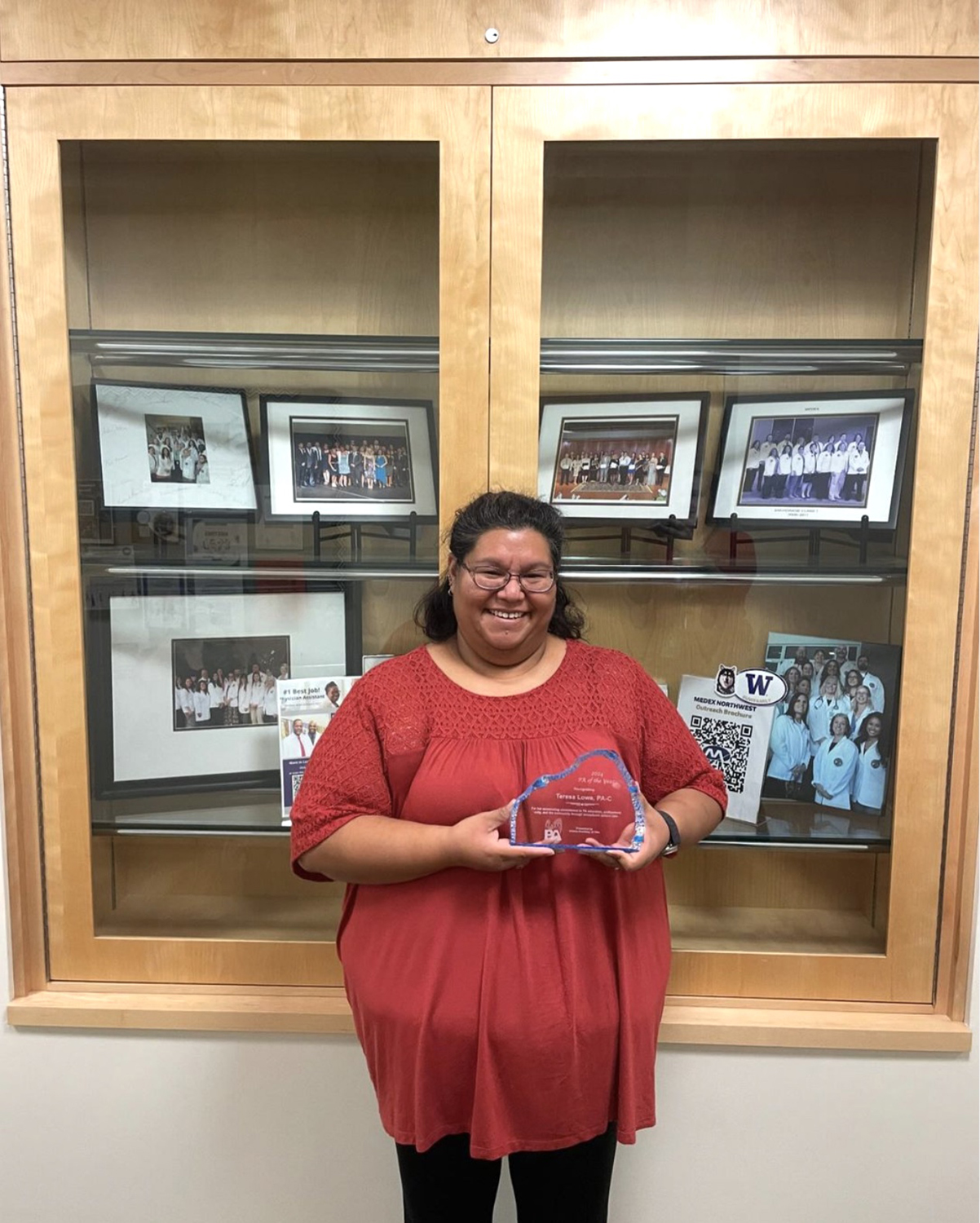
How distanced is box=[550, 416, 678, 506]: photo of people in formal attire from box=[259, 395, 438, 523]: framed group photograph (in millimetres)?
312

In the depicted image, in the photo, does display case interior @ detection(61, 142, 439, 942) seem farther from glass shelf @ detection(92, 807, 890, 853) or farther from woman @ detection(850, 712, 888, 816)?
woman @ detection(850, 712, 888, 816)

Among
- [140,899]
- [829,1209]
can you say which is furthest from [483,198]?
[829,1209]

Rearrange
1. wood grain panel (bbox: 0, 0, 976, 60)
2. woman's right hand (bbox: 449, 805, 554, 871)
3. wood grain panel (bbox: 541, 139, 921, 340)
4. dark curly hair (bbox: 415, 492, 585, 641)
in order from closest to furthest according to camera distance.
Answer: woman's right hand (bbox: 449, 805, 554, 871) < dark curly hair (bbox: 415, 492, 585, 641) < wood grain panel (bbox: 0, 0, 976, 60) < wood grain panel (bbox: 541, 139, 921, 340)

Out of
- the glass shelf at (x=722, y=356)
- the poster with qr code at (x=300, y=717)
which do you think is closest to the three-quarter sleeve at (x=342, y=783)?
the poster with qr code at (x=300, y=717)

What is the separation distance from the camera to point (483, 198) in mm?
1327

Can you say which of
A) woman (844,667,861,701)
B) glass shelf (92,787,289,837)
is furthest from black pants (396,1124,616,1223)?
woman (844,667,861,701)

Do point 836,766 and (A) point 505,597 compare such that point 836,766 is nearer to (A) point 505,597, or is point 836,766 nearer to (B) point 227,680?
(A) point 505,597

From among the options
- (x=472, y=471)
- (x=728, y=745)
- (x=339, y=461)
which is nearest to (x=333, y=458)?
(x=339, y=461)

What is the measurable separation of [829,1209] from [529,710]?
117 centimetres

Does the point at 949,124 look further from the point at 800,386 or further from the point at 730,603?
the point at 730,603

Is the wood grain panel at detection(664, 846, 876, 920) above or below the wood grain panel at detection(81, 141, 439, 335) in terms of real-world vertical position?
below

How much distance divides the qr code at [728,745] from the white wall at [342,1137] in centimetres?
49

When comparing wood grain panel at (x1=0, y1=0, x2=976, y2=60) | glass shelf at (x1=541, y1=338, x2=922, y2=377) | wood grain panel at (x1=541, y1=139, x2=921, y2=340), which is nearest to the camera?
wood grain panel at (x1=0, y1=0, x2=976, y2=60)

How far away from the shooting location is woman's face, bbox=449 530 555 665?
44.1 inches
